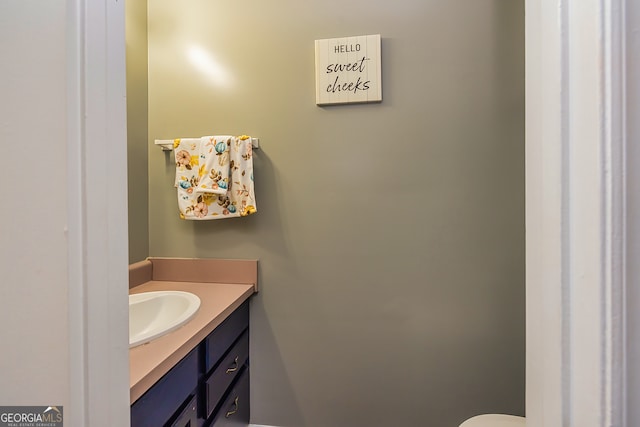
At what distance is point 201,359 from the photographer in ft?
3.40

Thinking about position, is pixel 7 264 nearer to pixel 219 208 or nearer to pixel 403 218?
pixel 219 208

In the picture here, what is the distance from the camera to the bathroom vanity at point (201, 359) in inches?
30.0

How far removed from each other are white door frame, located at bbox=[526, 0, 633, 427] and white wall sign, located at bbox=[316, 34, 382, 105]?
108 cm

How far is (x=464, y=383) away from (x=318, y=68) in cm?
174

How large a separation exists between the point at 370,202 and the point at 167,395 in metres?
1.12

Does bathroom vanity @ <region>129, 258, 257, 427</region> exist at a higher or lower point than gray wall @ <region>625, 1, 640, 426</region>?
lower

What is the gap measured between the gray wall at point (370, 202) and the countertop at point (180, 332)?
0.61 feet

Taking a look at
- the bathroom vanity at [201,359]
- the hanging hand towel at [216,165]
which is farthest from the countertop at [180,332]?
the hanging hand towel at [216,165]

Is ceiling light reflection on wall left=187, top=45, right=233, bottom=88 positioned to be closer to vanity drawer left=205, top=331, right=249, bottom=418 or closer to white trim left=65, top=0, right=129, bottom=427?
white trim left=65, top=0, right=129, bottom=427

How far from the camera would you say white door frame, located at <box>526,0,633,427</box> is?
323 millimetres

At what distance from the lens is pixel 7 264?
417 millimetres

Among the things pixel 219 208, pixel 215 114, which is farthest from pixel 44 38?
pixel 215 114

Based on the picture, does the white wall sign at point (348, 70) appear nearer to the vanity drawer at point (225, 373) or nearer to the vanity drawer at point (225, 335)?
the vanity drawer at point (225, 335)

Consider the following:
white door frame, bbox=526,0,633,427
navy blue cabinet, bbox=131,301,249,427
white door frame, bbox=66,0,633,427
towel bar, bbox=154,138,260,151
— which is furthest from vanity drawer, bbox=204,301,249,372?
white door frame, bbox=526,0,633,427
